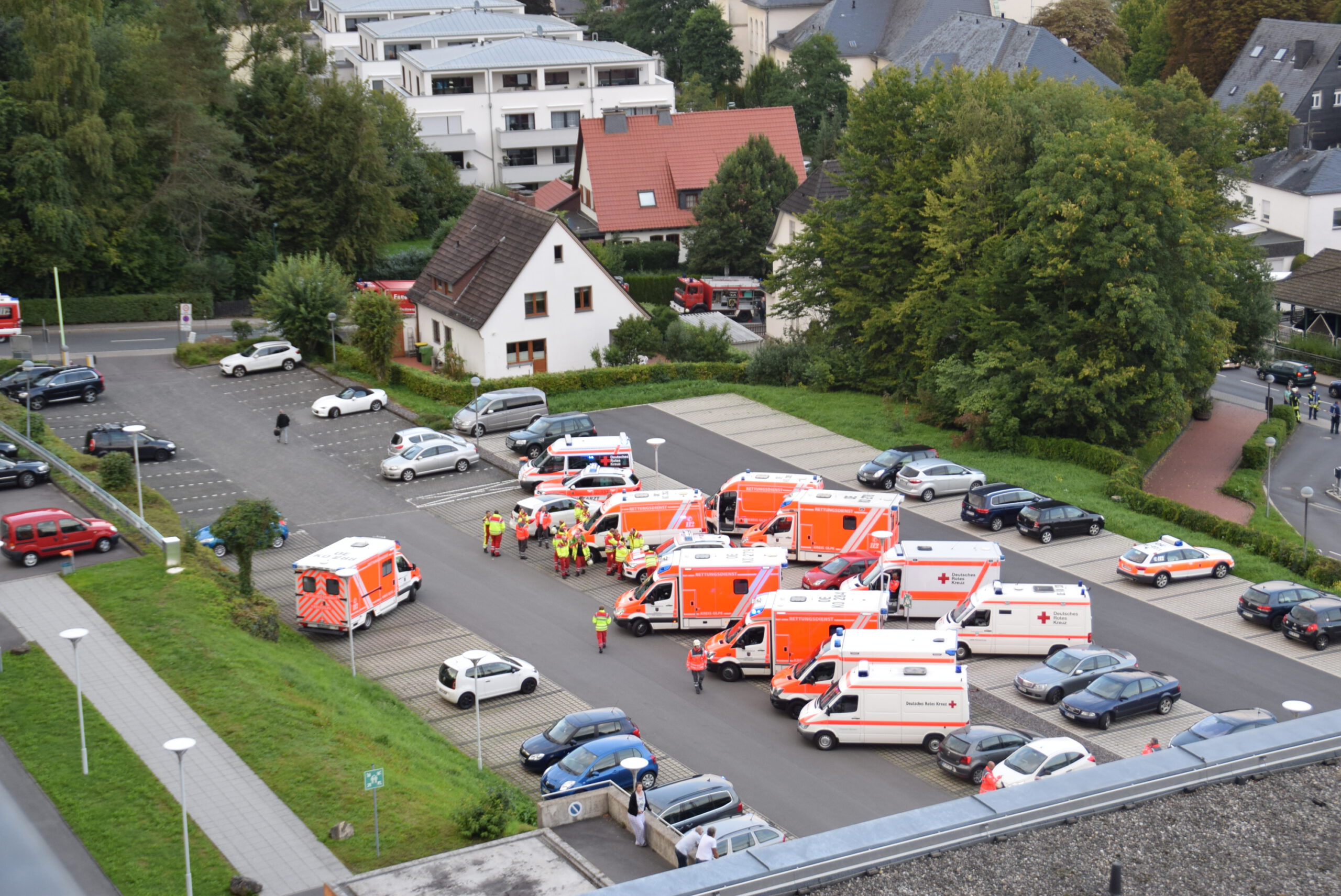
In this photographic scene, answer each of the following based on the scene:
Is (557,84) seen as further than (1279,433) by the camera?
Yes

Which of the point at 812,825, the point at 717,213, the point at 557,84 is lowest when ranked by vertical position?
the point at 812,825

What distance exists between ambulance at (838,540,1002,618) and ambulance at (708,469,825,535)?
19.5ft

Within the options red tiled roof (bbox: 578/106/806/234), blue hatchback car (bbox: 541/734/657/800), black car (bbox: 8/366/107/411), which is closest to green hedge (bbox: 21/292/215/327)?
black car (bbox: 8/366/107/411)

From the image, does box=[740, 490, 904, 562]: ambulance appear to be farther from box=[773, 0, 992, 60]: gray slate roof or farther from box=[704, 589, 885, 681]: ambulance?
box=[773, 0, 992, 60]: gray slate roof

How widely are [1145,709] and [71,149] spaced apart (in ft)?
179

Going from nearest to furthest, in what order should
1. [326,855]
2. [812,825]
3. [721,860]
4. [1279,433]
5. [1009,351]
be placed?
[721,860], [326,855], [812,825], [1009,351], [1279,433]

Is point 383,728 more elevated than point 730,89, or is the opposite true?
point 730,89

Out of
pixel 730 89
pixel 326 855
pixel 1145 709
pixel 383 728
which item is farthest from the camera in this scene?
pixel 730 89

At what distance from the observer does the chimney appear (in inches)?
4026

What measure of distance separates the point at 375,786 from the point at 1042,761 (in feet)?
42.7

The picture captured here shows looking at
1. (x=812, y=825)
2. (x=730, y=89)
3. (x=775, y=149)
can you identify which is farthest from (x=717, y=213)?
(x=812, y=825)

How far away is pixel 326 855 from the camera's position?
2511 centimetres

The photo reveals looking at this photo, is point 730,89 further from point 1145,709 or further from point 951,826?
point 951,826

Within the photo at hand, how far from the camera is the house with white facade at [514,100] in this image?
97938mm
